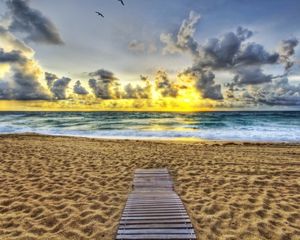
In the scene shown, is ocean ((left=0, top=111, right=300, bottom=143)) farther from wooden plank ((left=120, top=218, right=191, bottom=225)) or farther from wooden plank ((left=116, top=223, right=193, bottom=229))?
wooden plank ((left=116, top=223, right=193, bottom=229))

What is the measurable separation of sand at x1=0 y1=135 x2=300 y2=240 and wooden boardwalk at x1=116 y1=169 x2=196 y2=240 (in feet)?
1.18

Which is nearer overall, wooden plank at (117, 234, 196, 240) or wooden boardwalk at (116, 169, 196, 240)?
wooden plank at (117, 234, 196, 240)

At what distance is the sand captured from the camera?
4918 millimetres

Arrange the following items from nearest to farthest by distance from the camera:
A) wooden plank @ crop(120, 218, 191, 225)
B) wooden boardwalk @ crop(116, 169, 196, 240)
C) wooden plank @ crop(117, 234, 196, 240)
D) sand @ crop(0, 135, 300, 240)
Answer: wooden plank @ crop(117, 234, 196, 240)
wooden boardwalk @ crop(116, 169, 196, 240)
wooden plank @ crop(120, 218, 191, 225)
sand @ crop(0, 135, 300, 240)

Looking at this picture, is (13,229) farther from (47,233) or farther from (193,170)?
(193,170)

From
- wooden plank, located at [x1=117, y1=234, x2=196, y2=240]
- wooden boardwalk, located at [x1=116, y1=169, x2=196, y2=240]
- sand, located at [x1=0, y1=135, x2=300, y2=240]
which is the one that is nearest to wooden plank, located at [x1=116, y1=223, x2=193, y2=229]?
wooden boardwalk, located at [x1=116, y1=169, x2=196, y2=240]

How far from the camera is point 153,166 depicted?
32.5 feet

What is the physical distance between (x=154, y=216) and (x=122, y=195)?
192 centimetres

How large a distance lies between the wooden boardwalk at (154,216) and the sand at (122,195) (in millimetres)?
360

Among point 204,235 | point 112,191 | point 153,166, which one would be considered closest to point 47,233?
point 112,191

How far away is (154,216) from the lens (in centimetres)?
496

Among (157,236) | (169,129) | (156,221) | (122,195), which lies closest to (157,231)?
(157,236)

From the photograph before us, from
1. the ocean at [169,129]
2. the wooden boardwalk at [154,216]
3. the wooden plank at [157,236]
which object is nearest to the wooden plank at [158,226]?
the wooden boardwalk at [154,216]

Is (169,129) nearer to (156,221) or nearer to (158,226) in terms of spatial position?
(156,221)
